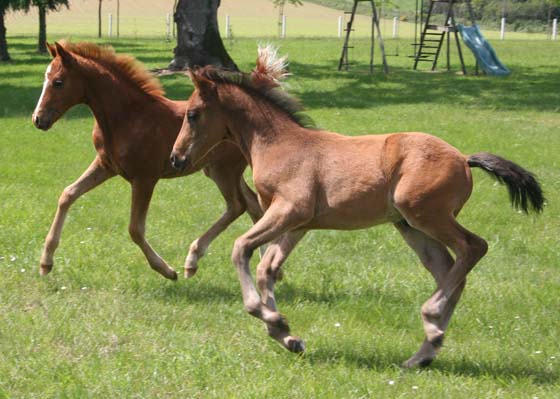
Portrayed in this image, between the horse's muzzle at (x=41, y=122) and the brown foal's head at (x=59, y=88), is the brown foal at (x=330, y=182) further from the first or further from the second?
the horse's muzzle at (x=41, y=122)

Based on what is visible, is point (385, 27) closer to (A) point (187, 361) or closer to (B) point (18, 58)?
(B) point (18, 58)

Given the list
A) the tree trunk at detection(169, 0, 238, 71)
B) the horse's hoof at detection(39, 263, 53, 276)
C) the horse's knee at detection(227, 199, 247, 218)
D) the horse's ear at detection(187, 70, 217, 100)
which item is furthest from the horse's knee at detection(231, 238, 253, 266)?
the tree trunk at detection(169, 0, 238, 71)

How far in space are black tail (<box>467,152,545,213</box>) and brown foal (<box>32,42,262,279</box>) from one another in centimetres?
256

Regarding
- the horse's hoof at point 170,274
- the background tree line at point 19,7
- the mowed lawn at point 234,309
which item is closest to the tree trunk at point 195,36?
the background tree line at point 19,7

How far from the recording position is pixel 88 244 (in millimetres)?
9344

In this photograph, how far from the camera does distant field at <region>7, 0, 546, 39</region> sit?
57.6 meters

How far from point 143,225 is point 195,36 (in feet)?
57.4

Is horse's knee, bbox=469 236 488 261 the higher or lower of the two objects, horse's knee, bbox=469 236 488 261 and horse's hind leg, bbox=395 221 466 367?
the higher

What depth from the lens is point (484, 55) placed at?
30000 millimetres

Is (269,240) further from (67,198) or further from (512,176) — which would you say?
(67,198)

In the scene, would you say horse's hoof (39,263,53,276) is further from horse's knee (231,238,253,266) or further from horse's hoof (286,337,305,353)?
horse's hoof (286,337,305,353)

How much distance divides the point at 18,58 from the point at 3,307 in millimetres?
28258

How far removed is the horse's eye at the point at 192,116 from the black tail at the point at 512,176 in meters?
1.84

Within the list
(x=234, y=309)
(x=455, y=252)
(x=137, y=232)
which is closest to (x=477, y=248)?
(x=455, y=252)
